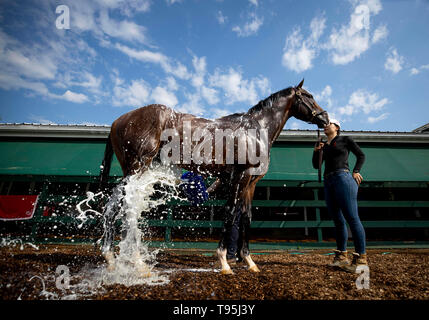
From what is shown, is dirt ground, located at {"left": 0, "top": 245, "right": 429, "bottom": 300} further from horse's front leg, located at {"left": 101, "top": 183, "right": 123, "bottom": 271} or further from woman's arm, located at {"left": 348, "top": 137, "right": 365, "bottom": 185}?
woman's arm, located at {"left": 348, "top": 137, "right": 365, "bottom": 185}

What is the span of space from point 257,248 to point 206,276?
3.40m

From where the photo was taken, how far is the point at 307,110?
11.2 feet

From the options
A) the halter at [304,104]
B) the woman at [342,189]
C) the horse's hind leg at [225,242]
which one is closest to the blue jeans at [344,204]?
the woman at [342,189]

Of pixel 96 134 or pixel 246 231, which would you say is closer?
pixel 246 231

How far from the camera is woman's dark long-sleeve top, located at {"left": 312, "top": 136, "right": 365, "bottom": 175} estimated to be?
10.2 feet

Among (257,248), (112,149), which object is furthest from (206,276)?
(257,248)

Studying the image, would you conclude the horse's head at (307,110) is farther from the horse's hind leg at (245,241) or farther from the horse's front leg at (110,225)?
the horse's front leg at (110,225)

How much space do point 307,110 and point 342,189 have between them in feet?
4.34

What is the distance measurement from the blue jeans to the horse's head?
0.89m

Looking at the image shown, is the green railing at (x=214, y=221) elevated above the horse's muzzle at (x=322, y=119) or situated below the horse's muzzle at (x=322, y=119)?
below

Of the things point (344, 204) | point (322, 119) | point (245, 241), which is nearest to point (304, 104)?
point (322, 119)

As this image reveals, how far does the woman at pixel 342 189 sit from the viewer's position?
2.89 metres

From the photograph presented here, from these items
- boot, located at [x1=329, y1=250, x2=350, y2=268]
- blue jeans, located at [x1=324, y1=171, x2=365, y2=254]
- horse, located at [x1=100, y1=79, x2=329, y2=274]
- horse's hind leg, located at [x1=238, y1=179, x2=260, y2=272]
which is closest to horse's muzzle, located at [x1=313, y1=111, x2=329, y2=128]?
blue jeans, located at [x1=324, y1=171, x2=365, y2=254]

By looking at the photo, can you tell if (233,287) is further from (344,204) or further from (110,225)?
(344,204)
